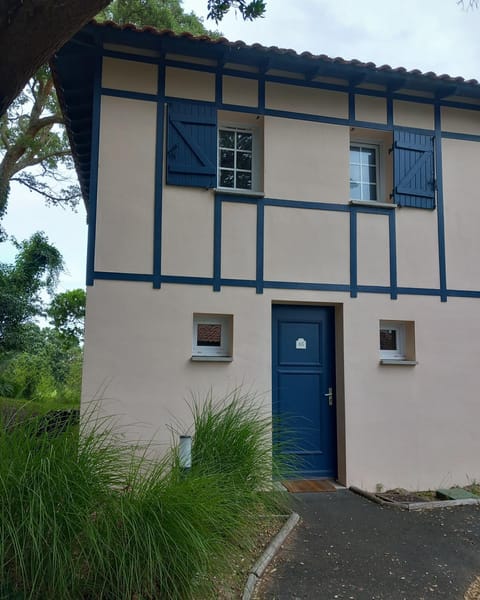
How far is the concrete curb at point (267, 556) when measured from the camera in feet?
10.4

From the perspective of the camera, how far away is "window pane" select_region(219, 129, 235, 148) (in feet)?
20.2

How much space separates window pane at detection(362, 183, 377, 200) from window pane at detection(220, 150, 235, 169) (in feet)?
6.18

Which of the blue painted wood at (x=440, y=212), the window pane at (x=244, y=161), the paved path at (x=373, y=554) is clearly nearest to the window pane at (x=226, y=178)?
the window pane at (x=244, y=161)

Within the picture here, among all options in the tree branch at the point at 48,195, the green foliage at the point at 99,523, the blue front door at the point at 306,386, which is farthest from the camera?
the tree branch at the point at 48,195

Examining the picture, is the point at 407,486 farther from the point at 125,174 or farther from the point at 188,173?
the point at 125,174

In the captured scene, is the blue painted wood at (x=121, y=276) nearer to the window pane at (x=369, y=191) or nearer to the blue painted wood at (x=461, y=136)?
the window pane at (x=369, y=191)

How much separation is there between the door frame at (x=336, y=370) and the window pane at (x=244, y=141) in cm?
216

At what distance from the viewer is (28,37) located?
288cm

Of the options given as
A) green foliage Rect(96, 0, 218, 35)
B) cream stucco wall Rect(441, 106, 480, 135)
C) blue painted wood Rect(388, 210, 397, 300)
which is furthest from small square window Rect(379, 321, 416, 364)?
green foliage Rect(96, 0, 218, 35)

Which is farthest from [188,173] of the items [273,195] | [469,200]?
[469,200]

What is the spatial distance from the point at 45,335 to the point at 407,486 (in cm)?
1271

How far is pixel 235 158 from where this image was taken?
6137mm

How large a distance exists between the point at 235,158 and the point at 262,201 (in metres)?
0.81

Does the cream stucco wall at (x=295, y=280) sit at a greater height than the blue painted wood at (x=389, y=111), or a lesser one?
lesser
